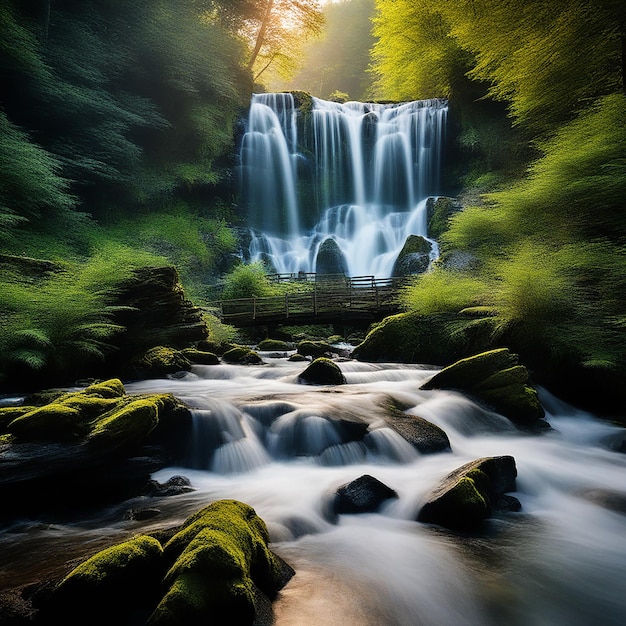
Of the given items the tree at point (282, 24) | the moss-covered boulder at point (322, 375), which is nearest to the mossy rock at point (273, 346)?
the moss-covered boulder at point (322, 375)

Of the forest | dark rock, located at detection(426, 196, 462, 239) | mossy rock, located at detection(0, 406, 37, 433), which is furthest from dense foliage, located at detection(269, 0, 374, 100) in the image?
mossy rock, located at detection(0, 406, 37, 433)

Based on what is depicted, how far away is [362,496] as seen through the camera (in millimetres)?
4133

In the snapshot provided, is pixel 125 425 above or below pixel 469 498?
above

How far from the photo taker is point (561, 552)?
3520 millimetres

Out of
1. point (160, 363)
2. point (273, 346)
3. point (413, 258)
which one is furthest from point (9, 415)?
point (413, 258)

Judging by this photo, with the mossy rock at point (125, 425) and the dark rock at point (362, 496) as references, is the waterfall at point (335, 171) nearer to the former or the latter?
the mossy rock at point (125, 425)

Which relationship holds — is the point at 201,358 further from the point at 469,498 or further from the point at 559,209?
the point at 559,209

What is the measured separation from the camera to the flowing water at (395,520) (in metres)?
2.78

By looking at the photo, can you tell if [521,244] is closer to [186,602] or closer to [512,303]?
[512,303]

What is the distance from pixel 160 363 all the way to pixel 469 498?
7196mm

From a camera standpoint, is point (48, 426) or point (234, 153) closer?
point (48, 426)

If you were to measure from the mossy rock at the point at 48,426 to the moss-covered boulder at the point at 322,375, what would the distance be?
5.01 meters

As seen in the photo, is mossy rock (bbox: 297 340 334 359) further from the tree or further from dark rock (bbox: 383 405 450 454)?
the tree

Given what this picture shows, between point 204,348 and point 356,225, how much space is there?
50.9 feet
